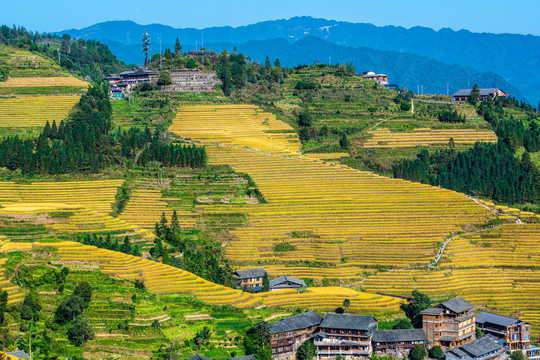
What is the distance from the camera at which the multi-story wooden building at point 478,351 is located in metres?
42.0

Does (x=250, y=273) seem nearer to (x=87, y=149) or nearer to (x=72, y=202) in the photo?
(x=72, y=202)

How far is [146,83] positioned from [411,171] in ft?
96.5

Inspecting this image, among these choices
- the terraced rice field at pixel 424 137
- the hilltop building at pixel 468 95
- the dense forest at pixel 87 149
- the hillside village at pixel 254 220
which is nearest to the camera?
the hillside village at pixel 254 220

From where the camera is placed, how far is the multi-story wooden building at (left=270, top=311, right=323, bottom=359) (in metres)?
41.2

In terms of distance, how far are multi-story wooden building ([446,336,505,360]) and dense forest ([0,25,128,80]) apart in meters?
58.5

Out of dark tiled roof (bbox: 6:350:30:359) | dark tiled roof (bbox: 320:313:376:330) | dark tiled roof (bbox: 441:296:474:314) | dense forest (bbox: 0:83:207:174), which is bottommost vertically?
dark tiled roof (bbox: 320:313:376:330)

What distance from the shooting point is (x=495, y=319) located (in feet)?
149

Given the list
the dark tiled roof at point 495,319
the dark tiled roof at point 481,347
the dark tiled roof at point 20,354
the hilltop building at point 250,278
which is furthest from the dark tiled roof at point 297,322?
the dark tiled roof at point 20,354

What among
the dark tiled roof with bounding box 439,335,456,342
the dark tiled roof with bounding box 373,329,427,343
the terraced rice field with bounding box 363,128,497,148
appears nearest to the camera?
the dark tiled roof with bounding box 373,329,427,343

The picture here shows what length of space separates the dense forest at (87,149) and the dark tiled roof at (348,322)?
23.1m

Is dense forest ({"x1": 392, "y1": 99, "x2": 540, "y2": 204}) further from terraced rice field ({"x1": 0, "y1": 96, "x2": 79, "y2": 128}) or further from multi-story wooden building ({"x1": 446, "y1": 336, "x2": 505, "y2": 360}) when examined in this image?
terraced rice field ({"x1": 0, "y1": 96, "x2": 79, "y2": 128})

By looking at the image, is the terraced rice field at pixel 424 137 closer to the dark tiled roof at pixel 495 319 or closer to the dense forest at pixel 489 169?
the dense forest at pixel 489 169

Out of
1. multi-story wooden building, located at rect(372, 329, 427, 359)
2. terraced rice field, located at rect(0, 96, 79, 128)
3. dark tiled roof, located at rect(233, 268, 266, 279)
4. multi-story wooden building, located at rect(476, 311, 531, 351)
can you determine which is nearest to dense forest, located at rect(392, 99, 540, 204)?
dark tiled roof, located at rect(233, 268, 266, 279)

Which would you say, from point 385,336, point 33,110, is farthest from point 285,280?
point 33,110
